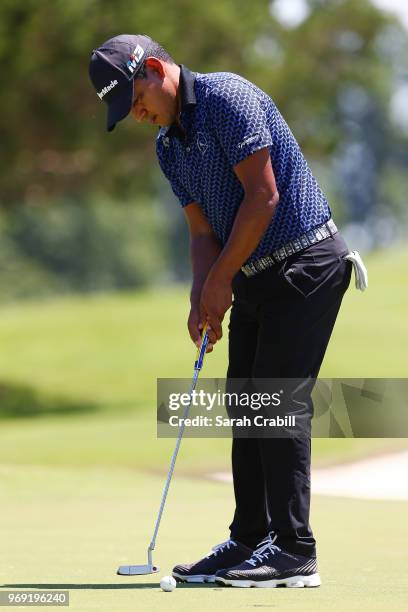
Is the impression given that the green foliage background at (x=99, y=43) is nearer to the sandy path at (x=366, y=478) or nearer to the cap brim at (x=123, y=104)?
the sandy path at (x=366, y=478)

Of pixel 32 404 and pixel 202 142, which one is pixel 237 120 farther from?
pixel 32 404


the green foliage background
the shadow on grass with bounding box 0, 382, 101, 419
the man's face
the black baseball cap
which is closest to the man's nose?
the man's face

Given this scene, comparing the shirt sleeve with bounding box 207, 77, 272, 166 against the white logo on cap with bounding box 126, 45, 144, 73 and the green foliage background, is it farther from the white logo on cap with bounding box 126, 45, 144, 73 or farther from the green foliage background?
the green foliage background

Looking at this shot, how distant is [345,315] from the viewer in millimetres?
26812

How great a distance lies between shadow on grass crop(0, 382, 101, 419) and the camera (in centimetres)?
1903

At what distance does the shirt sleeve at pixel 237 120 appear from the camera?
4.70 m

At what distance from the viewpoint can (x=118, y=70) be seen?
4.79 m

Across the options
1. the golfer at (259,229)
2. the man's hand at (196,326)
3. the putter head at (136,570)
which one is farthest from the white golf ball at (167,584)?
the man's hand at (196,326)

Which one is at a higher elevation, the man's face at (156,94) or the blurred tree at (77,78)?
the blurred tree at (77,78)

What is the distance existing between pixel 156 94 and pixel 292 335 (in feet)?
3.41

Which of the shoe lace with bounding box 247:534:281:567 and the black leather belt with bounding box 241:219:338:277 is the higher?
the black leather belt with bounding box 241:219:338:277

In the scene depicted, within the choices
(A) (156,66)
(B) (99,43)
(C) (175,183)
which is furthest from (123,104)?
(B) (99,43)

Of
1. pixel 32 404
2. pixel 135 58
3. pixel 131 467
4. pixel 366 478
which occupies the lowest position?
pixel 135 58

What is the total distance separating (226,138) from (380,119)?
77.5m
